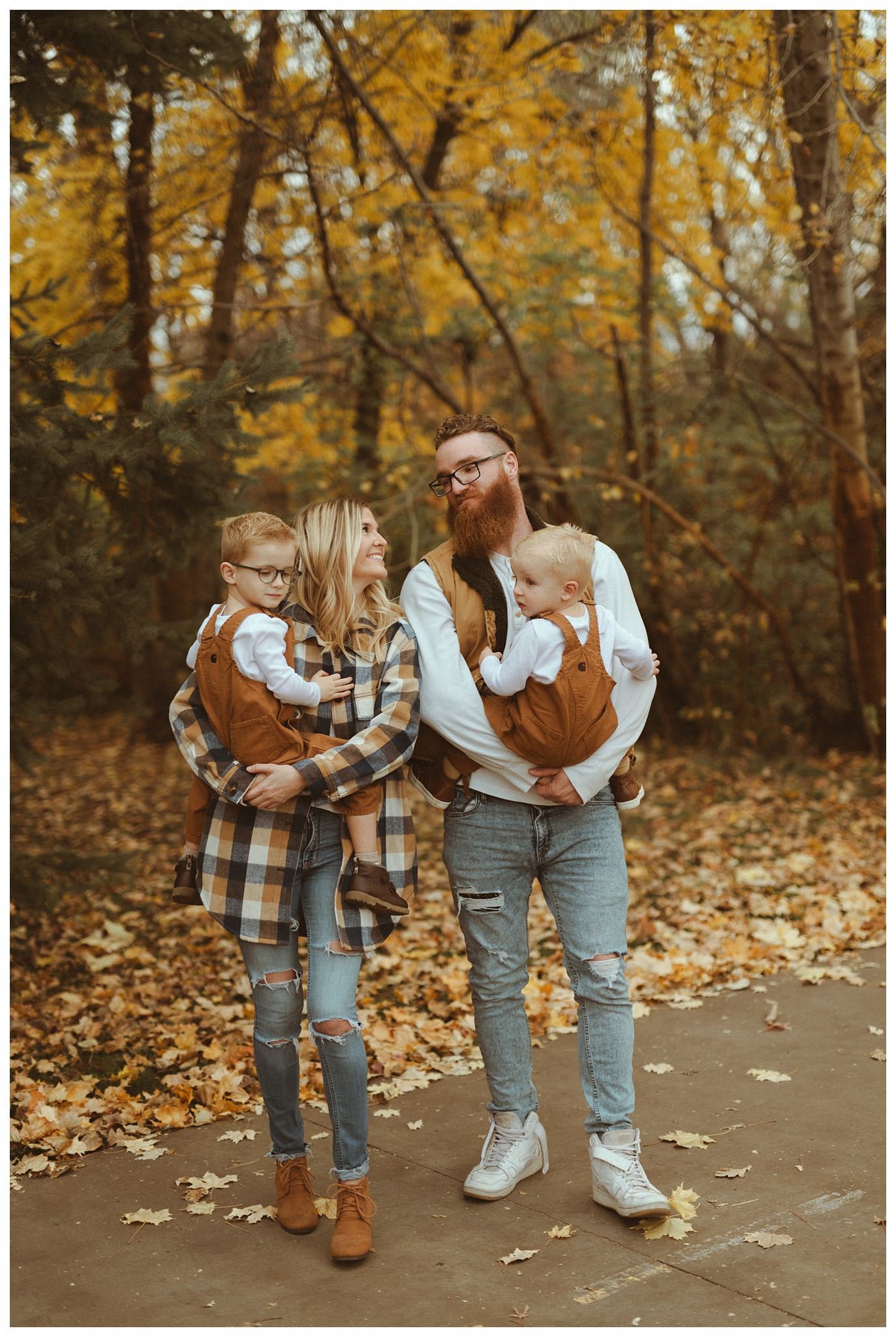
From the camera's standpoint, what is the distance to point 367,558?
3352 millimetres

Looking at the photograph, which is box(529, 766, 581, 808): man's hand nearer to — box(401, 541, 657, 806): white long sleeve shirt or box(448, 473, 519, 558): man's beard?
box(401, 541, 657, 806): white long sleeve shirt

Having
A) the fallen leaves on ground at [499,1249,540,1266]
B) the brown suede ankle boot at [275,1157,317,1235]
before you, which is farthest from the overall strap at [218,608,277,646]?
the fallen leaves on ground at [499,1249,540,1266]

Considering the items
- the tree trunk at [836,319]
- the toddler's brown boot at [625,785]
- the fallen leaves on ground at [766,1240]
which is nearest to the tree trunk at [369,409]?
the tree trunk at [836,319]

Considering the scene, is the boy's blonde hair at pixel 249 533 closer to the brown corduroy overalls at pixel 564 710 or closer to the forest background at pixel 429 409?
the brown corduroy overalls at pixel 564 710

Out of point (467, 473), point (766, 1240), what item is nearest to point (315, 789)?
point (467, 473)

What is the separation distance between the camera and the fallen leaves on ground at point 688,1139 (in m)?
3.79

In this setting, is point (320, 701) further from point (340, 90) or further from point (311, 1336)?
point (340, 90)

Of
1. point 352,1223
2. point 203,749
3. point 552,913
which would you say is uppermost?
point 203,749

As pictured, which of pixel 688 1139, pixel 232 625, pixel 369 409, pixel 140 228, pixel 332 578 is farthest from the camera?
pixel 369 409

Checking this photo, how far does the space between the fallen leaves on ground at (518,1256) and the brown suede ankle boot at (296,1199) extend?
1.87 ft

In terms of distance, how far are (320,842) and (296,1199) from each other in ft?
3.28

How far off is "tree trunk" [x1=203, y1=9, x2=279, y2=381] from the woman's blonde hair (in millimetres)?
4212

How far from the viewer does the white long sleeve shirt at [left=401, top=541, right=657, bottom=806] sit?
330cm

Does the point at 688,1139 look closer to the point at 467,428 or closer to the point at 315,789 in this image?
the point at 315,789
